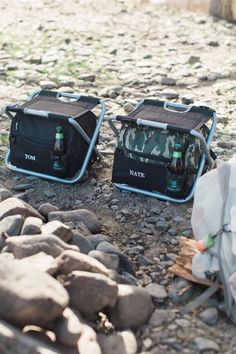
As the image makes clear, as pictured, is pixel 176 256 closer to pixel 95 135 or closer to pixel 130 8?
pixel 95 135

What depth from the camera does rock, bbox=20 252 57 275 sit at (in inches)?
146

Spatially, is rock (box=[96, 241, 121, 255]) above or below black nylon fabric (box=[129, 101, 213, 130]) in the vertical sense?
below

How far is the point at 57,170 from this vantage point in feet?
18.9

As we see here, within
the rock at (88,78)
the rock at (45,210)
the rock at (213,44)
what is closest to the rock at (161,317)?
the rock at (45,210)

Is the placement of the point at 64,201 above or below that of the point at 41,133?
below

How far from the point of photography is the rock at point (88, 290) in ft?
12.1

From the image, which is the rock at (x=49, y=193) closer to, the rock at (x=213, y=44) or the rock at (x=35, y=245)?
the rock at (x=35, y=245)

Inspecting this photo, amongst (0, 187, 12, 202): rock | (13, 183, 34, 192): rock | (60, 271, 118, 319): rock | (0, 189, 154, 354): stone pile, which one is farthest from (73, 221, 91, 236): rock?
(13, 183, 34, 192): rock

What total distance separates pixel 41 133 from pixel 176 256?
74.2 inches

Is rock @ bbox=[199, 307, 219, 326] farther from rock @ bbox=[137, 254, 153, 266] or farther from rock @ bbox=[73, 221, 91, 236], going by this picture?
rock @ bbox=[73, 221, 91, 236]

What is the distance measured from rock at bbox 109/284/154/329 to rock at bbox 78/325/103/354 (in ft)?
0.85

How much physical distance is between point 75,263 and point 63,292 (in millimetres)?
377

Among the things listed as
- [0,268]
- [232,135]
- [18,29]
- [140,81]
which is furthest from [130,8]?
[0,268]

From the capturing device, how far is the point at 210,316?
3904 millimetres
